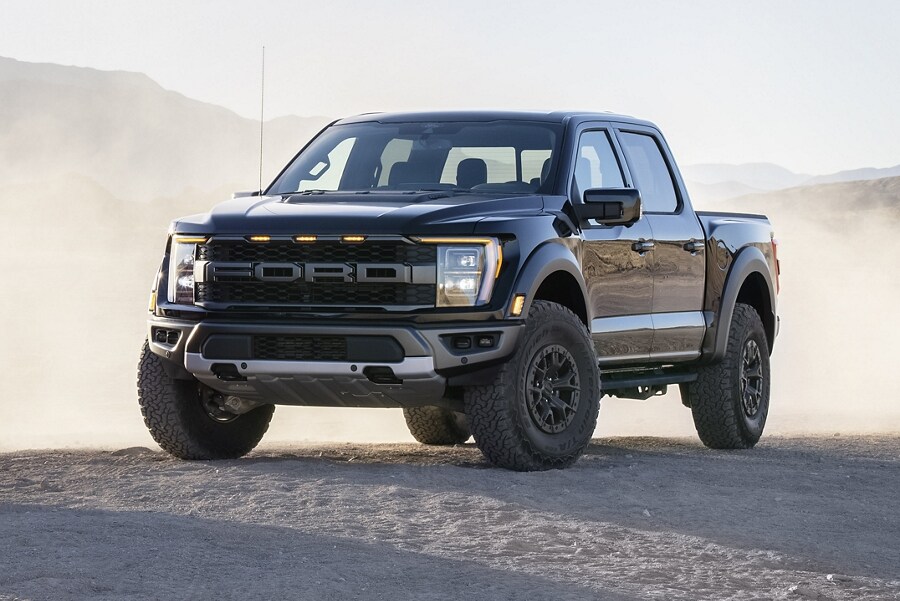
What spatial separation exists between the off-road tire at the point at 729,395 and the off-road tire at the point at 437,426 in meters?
1.69

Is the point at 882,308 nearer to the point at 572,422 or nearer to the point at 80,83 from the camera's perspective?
the point at 572,422

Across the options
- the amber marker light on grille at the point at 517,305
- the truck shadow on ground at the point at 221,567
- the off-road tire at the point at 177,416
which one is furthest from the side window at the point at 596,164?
the truck shadow on ground at the point at 221,567

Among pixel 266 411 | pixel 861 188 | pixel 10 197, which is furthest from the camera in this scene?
pixel 861 188

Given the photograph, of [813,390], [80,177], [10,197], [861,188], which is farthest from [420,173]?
[861,188]

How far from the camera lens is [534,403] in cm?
905

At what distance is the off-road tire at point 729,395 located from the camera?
11.5m

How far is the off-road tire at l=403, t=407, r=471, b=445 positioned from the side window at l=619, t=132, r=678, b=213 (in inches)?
89.8

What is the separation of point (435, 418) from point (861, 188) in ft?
349

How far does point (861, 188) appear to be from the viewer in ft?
375

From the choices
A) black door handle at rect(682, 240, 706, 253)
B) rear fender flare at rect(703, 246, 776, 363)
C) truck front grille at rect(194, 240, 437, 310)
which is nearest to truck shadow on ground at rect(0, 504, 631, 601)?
truck front grille at rect(194, 240, 437, 310)

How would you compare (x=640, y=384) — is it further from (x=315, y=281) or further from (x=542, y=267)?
(x=315, y=281)

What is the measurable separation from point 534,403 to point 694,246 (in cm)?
244

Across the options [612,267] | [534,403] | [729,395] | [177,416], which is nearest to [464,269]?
[534,403]

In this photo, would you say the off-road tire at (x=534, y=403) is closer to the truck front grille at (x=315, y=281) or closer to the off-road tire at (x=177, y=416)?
the truck front grille at (x=315, y=281)
